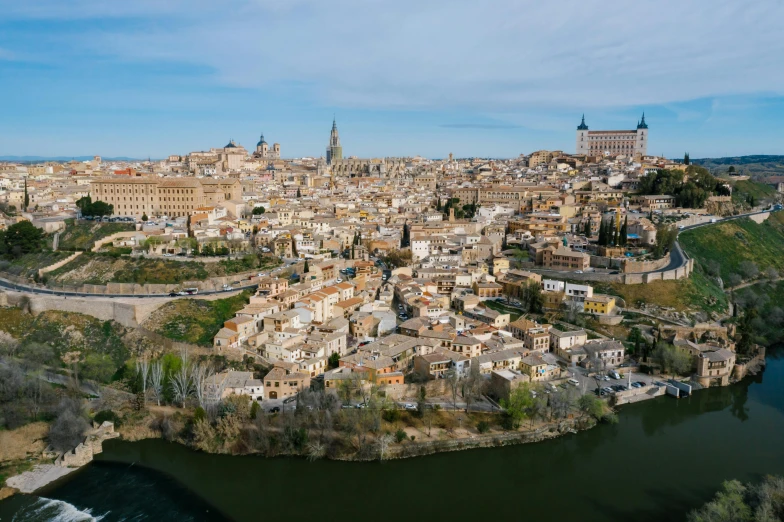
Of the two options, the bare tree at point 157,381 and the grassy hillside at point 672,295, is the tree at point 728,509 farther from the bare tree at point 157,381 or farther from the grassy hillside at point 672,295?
the bare tree at point 157,381

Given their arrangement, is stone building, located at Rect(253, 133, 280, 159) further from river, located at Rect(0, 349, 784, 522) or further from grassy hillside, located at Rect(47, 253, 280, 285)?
river, located at Rect(0, 349, 784, 522)

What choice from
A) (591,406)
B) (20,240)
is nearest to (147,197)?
(20,240)

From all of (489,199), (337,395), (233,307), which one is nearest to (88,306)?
(233,307)

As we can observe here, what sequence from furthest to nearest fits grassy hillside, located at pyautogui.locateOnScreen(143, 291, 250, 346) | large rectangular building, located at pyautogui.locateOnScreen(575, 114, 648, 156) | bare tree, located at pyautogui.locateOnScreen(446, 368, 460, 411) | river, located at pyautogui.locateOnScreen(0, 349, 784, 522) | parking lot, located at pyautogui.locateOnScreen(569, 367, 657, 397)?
large rectangular building, located at pyautogui.locateOnScreen(575, 114, 648, 156) < grassy hillside, located at pyautogui.locateOnScreen(143, 291, 250, 346) < parking lot, located at pyautogui.locateOnScreen(569, 367, 657, 397) < bare tree, located at pyautogui.locateOnScreen(446, 368, 460, 411) < river, located at pyautogui.locateOnScreen(0, 349, 784, 522)

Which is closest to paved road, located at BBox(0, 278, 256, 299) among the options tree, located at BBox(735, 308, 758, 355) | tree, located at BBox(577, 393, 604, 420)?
tree, located at BBox(577, 393, 604, 420)

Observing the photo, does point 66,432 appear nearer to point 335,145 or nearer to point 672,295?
point 672,295

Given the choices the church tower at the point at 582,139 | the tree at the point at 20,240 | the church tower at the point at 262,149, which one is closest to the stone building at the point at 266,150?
the church tower at the point at 262,149

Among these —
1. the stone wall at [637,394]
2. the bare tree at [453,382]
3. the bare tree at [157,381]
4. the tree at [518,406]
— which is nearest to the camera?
the tree at [518,406]
